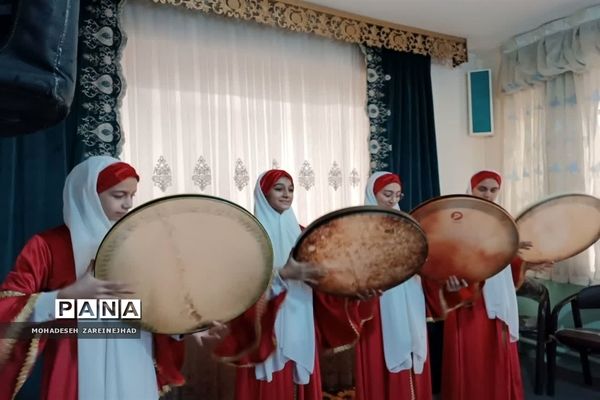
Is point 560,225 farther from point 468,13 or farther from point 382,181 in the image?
point 468,13

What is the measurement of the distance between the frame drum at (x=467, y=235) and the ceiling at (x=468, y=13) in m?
1.46

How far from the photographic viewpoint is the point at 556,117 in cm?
303

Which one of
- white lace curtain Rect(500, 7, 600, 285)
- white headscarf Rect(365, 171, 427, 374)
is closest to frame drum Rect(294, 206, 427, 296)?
white headscarf Rect(365, 171, 427, 374)

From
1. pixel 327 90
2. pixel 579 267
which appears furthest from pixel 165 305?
pixel 579 267

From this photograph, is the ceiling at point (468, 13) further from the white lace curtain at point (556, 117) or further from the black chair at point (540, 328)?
the black chair at point (540, 328)

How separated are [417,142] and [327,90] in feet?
2.47

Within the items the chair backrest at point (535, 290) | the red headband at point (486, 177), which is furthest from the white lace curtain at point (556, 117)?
the red headband at point (486, 177)

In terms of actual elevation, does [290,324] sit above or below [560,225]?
below

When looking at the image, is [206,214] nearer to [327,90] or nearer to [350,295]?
[350,295]

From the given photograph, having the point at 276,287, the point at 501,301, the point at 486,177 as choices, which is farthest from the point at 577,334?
the point at 276,287

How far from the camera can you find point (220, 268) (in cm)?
Result: 132

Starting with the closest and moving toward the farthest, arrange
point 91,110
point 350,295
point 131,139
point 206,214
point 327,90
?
point 206,214
point 350,295
point 91,110
point 131,139
point 327,90

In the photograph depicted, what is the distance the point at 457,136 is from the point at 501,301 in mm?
1665

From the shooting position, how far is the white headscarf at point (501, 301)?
212cm
